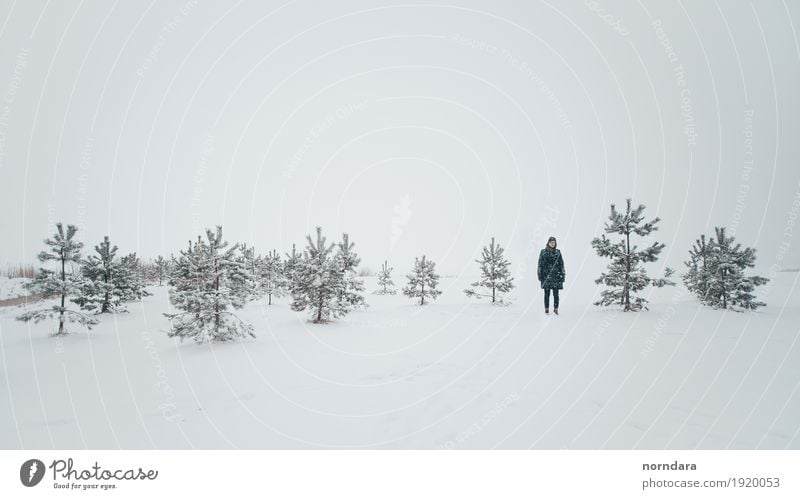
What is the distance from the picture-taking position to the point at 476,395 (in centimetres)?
428

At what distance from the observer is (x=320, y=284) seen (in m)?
10.1

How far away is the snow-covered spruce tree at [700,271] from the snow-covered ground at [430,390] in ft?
10.6

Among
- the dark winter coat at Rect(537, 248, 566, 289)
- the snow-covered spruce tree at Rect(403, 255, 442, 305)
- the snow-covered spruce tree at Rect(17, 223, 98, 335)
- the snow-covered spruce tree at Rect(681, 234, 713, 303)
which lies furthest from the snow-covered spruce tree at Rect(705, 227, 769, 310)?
the snow-covered spruce tree at Rect(17, 223, 98, 335)

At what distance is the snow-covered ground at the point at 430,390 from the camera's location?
139 inches

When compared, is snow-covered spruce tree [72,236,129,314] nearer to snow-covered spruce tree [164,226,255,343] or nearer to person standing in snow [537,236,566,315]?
snow-covered spruce tree [164,226,255,343]

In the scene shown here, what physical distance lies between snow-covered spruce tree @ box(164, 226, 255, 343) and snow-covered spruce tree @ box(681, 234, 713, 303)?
1548 centimetres

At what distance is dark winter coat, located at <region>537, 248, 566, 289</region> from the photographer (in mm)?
9211

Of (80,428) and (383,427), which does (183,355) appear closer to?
(80,428)

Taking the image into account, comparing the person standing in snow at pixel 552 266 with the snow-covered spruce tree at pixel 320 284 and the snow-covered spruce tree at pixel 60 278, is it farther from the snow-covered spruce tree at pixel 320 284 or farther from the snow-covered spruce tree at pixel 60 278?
the snow-covered spruce tree at pixel 60 278

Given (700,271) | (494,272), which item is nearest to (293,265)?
(494,272)

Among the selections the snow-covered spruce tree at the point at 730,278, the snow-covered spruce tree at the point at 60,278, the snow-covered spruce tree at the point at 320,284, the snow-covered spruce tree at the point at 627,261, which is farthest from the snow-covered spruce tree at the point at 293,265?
the snow-covered spruce tree at the point at 730,278
